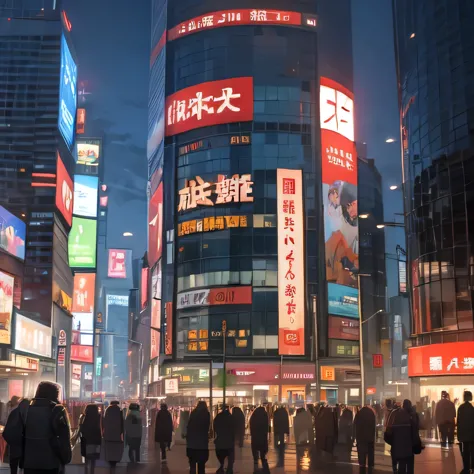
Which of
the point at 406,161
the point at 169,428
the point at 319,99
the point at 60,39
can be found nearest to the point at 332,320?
the point at 319,99

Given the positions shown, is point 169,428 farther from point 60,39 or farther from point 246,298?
point 60,39

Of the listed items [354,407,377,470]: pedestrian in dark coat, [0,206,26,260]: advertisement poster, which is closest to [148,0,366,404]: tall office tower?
[0,206,26,260]: advertisement poster

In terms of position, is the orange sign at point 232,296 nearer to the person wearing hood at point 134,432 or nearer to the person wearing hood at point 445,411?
the person wearing hood at point 445,411

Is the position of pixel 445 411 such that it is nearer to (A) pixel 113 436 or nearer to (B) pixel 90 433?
(A) pixel 113 436

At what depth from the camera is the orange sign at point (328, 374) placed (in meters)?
92.4

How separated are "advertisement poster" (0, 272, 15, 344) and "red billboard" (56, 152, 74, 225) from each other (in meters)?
83.7

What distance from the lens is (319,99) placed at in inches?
3863

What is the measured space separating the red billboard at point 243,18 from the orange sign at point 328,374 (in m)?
39.6

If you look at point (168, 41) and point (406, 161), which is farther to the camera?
point (168, 41)

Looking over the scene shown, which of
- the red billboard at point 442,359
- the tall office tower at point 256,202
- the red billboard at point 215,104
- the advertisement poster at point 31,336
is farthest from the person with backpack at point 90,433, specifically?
the red billboard at point 215,104

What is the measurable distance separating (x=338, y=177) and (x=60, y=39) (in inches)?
3380

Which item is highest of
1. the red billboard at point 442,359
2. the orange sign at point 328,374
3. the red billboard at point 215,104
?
the red billboard at point 215,104

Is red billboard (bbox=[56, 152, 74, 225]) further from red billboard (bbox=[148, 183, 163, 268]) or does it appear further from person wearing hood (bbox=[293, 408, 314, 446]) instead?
person wearing hood (bbox=[293, 408, 314, 446])

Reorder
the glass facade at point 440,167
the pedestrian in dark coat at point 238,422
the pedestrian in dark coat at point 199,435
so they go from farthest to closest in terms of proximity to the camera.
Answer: the glass facade at point 440,167, the pedestrian in dark coat at point 238,422, the pedestrian in dark coat at point 199,435
